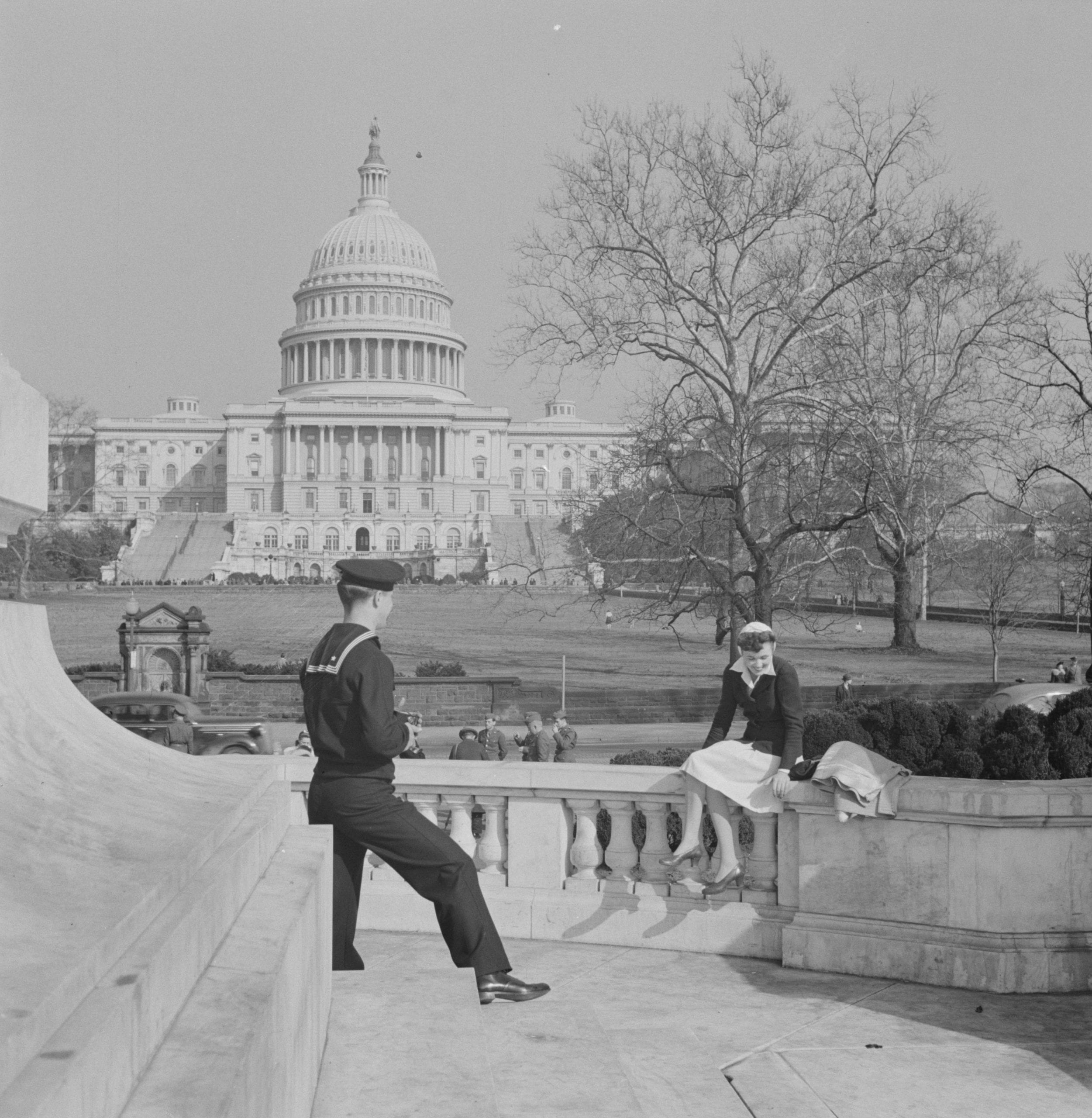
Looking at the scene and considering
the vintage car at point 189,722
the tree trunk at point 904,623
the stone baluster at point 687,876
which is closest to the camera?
the stone baluster at point 687,876

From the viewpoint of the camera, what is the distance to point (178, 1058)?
2451 millimetres

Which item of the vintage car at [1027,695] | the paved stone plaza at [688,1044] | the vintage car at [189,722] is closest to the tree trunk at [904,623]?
the vintage car at [1027,695]

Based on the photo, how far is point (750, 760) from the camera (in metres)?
6.57

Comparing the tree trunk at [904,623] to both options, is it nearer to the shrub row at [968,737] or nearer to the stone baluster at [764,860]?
the shrub row at [968,737]

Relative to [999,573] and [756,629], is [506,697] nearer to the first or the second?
[999,573]

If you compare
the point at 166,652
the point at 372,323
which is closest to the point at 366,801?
the point at 166,652

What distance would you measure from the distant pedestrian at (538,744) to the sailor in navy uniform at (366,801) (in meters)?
9.89

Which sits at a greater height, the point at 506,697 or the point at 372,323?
the point at 372,323

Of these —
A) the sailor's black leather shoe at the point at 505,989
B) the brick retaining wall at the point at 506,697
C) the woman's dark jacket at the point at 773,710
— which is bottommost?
the brick retaining wall at the point at 506,697

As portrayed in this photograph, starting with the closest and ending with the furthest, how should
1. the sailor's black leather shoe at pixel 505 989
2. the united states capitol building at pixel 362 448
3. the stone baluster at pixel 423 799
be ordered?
the sailor's black leather shoe at pixel 505 989 < the stone baluster at pixel 423 799 < the united states capitol building at pixel 362 448

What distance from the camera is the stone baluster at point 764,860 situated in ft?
22.4

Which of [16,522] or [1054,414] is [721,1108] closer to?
[16,522]

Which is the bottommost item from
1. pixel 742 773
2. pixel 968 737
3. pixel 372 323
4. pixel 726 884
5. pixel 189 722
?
pixel 189 722

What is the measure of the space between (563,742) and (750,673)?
11427 millimetres
